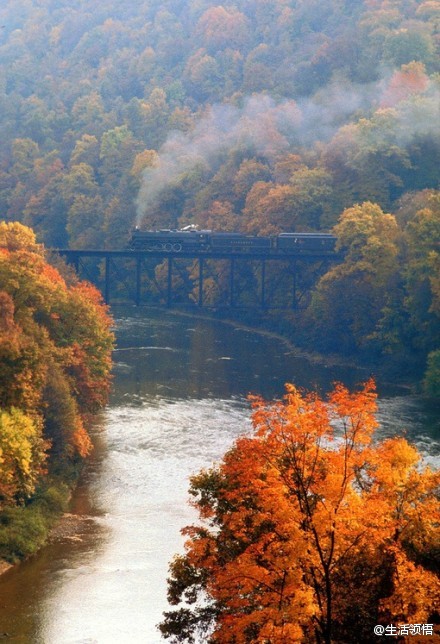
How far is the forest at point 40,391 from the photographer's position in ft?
140

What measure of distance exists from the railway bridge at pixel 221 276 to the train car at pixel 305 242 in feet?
1.19

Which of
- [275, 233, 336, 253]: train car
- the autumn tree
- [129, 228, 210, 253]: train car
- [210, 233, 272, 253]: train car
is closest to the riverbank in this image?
the autumn tree

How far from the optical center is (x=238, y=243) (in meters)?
102

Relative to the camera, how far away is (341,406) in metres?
27.8

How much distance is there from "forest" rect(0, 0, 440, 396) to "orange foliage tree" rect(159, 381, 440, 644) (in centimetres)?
4120

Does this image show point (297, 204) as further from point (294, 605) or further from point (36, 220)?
point (294, 605)

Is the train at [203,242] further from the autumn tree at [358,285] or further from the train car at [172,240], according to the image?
the autumn tree at [358,285]

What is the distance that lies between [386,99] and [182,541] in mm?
86481

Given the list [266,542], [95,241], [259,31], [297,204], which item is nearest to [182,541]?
[266,542]

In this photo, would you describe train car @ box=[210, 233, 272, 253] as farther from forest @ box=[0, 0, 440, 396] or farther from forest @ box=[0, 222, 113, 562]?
forest @ box=[0, 222, 113, 562]

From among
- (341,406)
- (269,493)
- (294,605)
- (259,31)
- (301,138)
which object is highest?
(259,31)

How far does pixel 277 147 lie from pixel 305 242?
2408cm

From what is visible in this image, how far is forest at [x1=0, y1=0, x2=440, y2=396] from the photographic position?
284ft

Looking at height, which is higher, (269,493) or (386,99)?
(386,99)
